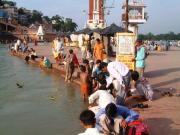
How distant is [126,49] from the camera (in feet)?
50.2

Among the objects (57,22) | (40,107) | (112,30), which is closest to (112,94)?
(40,107)

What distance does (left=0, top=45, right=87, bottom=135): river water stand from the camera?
9.52 metres

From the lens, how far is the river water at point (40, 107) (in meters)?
9.52

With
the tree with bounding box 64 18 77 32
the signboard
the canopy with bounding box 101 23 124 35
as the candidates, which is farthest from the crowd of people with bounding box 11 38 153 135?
the tree with bounding box 64 18 77 32

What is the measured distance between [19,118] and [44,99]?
275 centimetres

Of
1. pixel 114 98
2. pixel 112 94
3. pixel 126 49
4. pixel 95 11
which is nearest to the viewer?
pixel 114 98

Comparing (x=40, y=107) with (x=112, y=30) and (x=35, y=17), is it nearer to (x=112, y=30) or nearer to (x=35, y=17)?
(x=112, y=30)

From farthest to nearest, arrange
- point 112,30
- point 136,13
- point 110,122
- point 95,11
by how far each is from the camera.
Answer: point 95,11, point 136,13, point 112,30, point 110,122

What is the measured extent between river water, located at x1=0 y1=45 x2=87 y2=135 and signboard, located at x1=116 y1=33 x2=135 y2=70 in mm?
1894

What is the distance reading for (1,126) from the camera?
981 cm

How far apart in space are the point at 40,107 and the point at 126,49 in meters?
4.51

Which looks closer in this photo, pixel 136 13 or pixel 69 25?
pixel 136 13

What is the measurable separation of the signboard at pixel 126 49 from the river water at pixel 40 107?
1894 millimetres

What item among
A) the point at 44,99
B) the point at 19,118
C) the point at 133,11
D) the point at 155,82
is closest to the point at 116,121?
the point at 19,118
